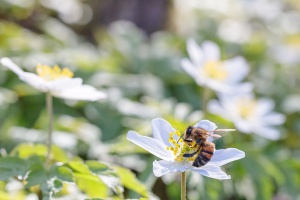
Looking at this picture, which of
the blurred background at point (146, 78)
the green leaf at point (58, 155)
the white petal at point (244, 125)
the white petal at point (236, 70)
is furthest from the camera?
the white petal at point (236, 70)

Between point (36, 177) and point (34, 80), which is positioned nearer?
point (36, 177)

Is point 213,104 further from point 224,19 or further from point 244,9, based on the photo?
point 244,9

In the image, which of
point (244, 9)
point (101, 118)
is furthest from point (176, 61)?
point (244, 9)

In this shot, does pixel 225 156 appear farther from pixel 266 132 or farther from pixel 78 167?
pixel 266 132

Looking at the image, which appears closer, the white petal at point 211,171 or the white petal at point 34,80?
the white petal at point 211,171

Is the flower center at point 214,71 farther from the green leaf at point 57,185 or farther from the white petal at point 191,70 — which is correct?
the green leaf at point 57,185

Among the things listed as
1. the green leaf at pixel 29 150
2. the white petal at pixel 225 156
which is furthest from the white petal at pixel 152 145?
the green leaf at pixel 29 150

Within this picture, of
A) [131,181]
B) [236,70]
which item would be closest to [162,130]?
[131,181]
